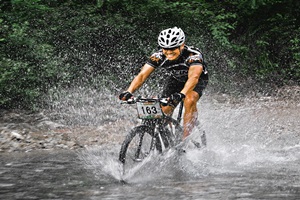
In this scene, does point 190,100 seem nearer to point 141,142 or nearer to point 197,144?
point 197,144

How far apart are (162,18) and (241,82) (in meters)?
3.44

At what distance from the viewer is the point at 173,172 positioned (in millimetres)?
7355

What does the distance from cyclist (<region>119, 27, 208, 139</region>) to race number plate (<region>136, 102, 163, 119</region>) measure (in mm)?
385

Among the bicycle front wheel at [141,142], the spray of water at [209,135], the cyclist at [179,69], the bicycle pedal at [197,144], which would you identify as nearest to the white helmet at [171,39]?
the cyclist at [179,69]

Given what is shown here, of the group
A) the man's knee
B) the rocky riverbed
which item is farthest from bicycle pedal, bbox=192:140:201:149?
the rocky riverbed

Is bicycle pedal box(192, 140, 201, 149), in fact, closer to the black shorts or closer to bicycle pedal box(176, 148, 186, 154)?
bicycle pedal box(176, 148, 186, 154)

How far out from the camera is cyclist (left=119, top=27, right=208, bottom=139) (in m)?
7.50

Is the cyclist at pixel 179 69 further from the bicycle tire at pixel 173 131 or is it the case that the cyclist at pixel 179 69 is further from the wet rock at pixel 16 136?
the wet rock at pixel 16 136

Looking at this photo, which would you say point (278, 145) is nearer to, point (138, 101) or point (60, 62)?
point (138, 101)

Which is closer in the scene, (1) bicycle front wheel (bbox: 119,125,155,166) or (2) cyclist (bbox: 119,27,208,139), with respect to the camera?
(1) bicycle front wheel (bbox: 119,125,155,166)

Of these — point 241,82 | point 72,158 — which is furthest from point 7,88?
point 241,82

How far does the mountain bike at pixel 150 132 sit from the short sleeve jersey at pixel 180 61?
0.89 metres

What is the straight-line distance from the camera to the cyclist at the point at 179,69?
295 inches

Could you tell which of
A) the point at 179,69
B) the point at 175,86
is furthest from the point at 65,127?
the point at 179,69
